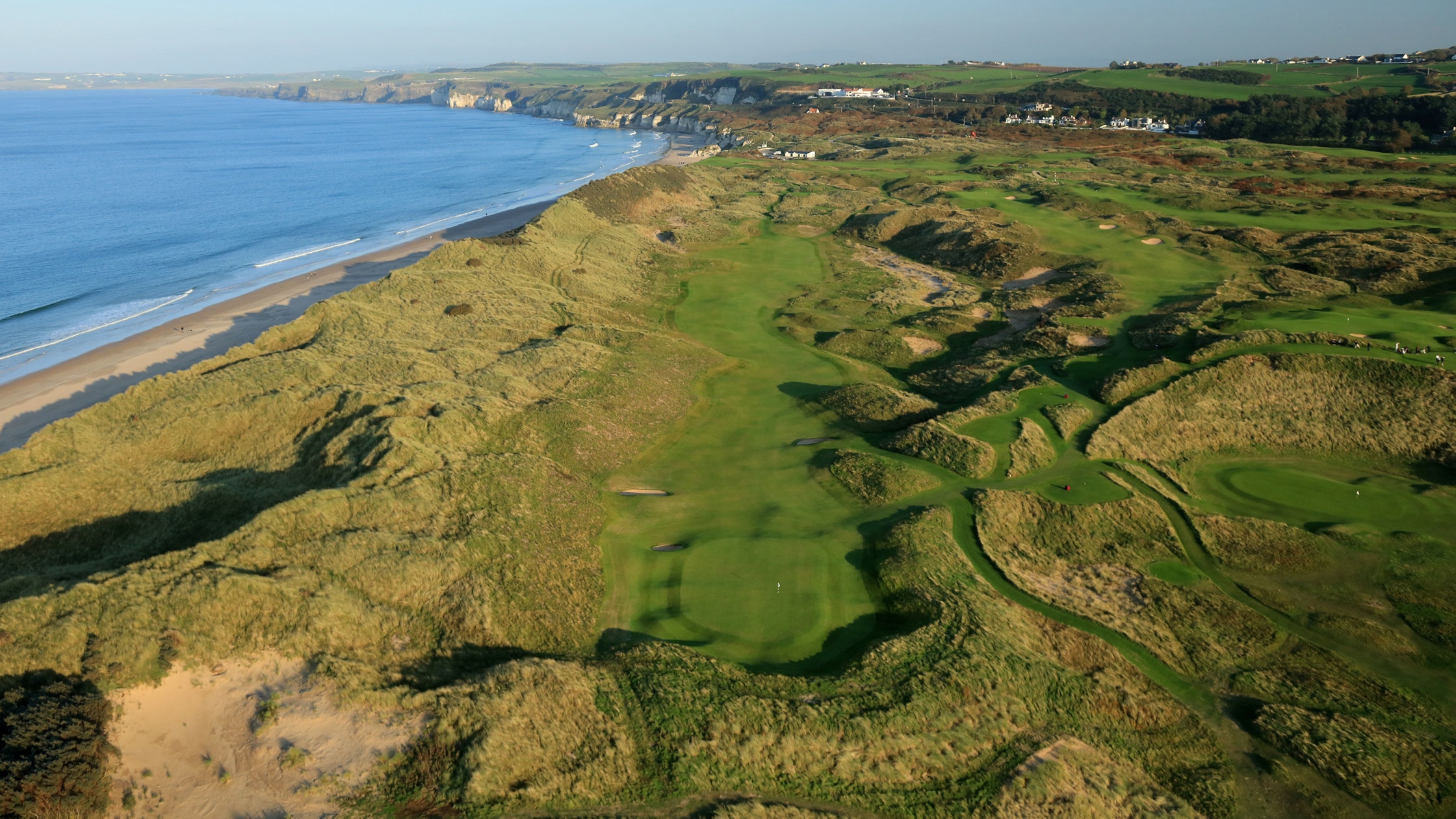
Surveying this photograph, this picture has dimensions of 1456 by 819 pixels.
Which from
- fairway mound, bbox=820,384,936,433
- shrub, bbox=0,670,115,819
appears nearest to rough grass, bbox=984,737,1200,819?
fairway mound, bbox=820,384,936,433

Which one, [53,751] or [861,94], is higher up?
[861,94]

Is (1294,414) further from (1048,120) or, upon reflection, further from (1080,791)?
(1048,120)

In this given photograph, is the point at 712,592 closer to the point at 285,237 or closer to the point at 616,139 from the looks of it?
the point at 285,237

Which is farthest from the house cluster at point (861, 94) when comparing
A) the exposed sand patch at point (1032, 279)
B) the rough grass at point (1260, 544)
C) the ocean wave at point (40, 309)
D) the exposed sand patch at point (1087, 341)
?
the rough grass at point (1260, 544)

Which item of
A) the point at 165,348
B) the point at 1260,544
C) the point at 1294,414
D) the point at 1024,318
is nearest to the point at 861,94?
the point at 1024,318

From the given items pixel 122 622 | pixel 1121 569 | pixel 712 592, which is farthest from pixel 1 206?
pixel 1121 569

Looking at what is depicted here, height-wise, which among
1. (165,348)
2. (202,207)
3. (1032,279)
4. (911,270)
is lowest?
(165,348)
